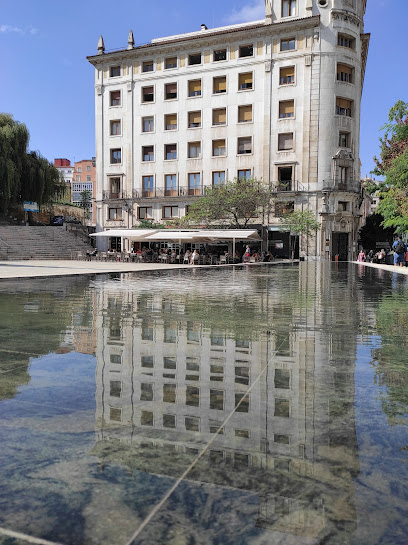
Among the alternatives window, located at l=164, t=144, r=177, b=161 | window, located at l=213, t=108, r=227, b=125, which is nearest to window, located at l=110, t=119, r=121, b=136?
window, located at l=164, t=144, r=177, b=161

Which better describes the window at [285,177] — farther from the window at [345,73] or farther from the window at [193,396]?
the window at [193,396]

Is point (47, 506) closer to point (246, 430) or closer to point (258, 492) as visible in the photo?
point (258, 492)

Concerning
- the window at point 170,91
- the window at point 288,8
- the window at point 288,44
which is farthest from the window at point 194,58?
the window at point 288,8

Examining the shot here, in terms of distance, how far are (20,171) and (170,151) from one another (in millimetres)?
13948

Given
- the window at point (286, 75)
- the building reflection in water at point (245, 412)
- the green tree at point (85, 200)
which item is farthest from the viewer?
the green tree at point (85, 200)

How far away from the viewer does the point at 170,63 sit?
4597 cm

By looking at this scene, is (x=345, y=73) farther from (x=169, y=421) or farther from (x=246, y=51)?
(x=169, y=421)

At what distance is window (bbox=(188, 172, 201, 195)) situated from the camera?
4497 cm

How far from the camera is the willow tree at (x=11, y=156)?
4019cm

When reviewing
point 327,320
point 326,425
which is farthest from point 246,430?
point 327,320

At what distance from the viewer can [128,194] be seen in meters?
47.6

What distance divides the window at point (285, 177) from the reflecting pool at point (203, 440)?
38.8 metres

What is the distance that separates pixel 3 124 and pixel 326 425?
154 feet

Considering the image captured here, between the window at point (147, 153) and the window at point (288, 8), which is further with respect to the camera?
the window at point (147, 153)
